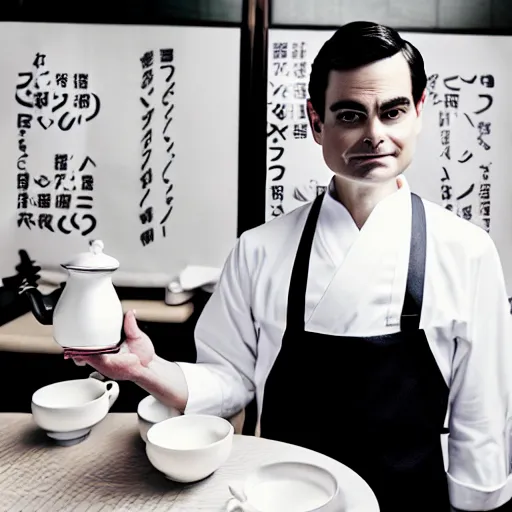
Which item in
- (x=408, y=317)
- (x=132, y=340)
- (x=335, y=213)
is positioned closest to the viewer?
(x=132, y=340)

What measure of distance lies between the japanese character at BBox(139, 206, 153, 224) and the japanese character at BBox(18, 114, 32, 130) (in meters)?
0.64

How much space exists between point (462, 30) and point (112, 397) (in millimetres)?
2127

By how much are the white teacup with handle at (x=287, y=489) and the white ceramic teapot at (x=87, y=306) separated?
0.42 m

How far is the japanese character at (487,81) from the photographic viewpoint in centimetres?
263

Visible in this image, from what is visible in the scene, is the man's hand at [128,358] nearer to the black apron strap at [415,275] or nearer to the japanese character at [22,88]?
the black apron strap at [415,275]

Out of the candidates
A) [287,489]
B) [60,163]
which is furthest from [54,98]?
[287,489]

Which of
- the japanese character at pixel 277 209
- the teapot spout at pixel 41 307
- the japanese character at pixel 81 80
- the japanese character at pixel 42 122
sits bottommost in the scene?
the teapot spout at pixel 41 307

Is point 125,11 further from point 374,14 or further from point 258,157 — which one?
point 374,14

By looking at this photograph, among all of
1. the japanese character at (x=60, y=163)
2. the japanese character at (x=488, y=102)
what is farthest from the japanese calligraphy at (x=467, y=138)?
the japanese character at (x=60, y=163)

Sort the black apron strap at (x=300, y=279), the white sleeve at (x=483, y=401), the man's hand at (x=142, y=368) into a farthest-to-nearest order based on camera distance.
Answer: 1. the black apron strap at (x=300, y=279)
2. the white sleeve at (x=483, y=401)
3. the man's hand at (x=142, y=368)

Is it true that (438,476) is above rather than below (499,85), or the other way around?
below

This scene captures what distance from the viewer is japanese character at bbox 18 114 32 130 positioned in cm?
272

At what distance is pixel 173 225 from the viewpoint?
8.96ft

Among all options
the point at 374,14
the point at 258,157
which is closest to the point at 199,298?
the point at 258,157
